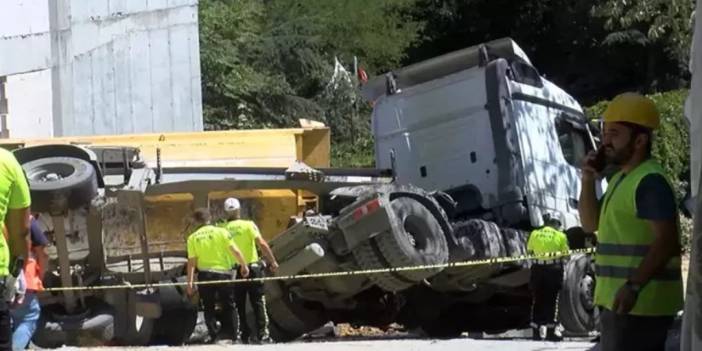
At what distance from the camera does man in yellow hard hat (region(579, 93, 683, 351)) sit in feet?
18.1

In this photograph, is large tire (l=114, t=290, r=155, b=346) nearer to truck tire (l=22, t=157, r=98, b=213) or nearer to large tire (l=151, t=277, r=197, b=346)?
large tire (l=151, t=277, r=197, b=346)

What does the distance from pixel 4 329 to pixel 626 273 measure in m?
2.85

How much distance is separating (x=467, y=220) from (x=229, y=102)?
2401 cm

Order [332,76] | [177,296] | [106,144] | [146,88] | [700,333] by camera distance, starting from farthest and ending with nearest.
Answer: [332,76] < [146,88] < [106,144] < [177,296] < [700,333]

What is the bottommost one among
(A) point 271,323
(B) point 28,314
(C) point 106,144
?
(A) point 271,323

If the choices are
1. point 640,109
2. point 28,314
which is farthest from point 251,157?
point 640,109

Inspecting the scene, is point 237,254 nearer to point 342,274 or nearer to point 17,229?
point 342,274

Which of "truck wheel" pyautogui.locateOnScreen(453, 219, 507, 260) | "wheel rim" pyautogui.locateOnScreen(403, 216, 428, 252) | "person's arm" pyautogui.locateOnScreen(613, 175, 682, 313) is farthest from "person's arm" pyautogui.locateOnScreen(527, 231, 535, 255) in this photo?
"person's arm" pyautogui.locateOnScreen(613, 175, 682, 313)

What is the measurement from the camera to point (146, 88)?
24.7 metres

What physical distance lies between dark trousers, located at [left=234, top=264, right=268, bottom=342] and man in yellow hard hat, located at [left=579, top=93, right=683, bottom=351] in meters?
7.44

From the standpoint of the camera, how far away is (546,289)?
13352mm

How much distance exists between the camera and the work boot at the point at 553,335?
1261 cm

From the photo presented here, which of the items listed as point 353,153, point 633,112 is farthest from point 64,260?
point 353,153

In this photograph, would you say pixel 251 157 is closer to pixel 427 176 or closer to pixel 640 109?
pixel 427 176
